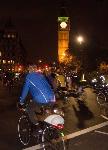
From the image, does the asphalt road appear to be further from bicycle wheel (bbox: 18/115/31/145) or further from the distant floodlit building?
the distant floodlit building

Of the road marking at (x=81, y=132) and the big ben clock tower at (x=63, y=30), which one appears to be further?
the big ben clock tower at (x=63, y=30)

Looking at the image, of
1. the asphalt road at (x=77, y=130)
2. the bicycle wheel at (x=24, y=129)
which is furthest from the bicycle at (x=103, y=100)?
the bicycle wheel at (x=24, y=129)

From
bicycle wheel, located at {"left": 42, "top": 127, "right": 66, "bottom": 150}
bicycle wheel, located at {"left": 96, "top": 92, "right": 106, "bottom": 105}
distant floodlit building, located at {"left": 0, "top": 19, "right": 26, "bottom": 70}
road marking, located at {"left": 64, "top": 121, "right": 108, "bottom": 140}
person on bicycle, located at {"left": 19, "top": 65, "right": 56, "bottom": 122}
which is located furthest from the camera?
distant floodlit building, located at {"left": 0, "top": 19, "right": 26, "bottom": 70}

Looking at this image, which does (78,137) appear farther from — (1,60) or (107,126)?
(1,60)

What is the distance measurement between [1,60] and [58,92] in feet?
371

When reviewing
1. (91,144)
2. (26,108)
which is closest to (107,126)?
(91,144)

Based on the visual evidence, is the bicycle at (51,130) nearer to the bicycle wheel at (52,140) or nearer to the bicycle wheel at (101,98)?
the bicycle wheel at (52,140)

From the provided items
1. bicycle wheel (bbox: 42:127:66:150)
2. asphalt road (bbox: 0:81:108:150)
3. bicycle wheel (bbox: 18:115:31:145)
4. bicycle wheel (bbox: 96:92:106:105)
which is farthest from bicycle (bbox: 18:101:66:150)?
bicycle wheel (bbox: 96:92:106:105)

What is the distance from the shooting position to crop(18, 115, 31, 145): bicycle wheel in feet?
39.0

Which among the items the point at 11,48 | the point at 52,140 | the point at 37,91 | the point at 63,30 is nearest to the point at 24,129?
the point at 37,91

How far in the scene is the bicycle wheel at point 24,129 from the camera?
11891 mm

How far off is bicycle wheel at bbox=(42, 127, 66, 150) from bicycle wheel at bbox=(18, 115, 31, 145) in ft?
4.48

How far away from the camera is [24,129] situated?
1211cm

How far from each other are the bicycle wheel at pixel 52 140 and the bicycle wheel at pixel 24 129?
137cm
